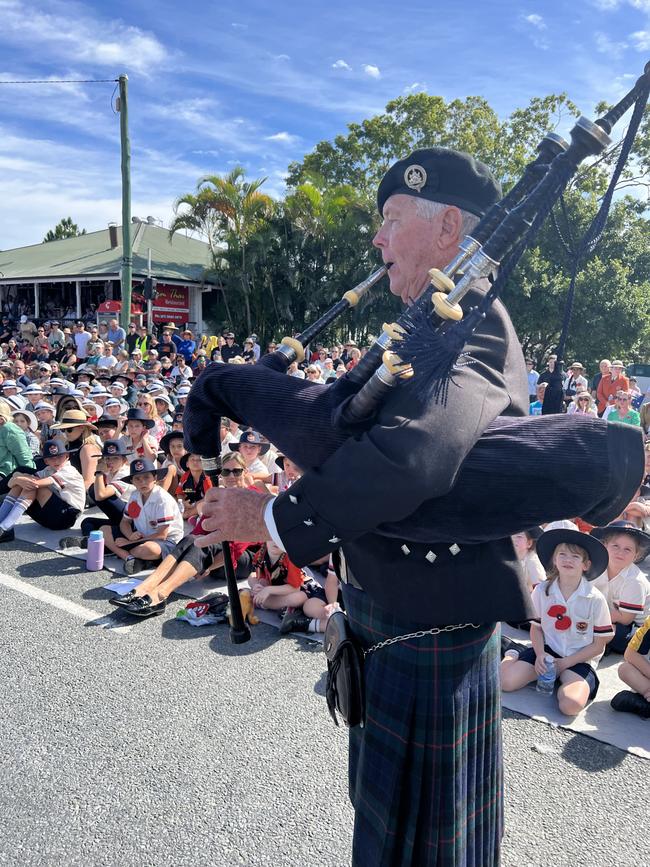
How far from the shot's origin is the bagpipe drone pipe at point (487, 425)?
1.17 meters

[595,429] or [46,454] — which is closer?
[595,429]

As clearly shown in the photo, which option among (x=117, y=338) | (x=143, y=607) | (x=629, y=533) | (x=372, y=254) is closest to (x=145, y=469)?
(x=143, y=607)

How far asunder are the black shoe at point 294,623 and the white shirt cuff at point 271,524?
3233 millimetres

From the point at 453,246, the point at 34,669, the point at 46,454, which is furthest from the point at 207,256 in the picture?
the point at 453,246

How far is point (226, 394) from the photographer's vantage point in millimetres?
1411

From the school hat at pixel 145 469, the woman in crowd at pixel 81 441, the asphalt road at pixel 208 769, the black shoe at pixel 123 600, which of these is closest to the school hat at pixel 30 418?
the woman in crowd at pixel 81 441

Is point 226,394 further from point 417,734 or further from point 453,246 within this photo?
point 417,734

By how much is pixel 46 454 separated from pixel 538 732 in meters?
5.50

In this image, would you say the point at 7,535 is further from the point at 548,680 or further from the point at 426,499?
the point at 426,499

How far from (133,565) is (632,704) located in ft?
12.6

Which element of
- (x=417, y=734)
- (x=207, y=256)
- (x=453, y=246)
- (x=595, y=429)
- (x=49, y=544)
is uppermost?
(x=207, y=256)

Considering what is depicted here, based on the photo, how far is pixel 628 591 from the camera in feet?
14.3

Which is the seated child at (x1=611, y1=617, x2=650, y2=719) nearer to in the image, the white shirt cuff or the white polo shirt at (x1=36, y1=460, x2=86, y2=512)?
the white shirt cuff

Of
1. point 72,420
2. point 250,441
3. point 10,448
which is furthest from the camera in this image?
point 72,420
